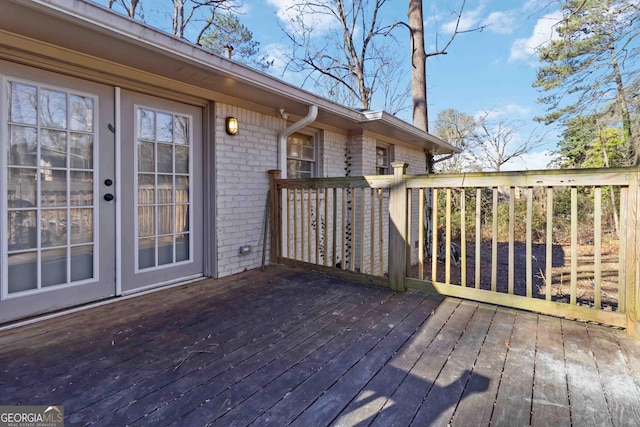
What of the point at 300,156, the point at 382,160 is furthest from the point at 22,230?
the point at 382,160

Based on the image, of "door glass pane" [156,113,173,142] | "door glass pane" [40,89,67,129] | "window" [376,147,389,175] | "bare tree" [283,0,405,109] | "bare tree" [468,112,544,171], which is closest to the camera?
"door glass pane" [40,89,67,129]

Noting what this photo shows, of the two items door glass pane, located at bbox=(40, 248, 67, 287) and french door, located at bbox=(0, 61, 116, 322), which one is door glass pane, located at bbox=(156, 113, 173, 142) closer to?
french door, located at bbox=(0, 61, 116, 322)

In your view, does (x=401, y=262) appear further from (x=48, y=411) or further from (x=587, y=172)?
(x=48, y=411)

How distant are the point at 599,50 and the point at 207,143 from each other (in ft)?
26.9

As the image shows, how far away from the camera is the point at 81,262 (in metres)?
2.74

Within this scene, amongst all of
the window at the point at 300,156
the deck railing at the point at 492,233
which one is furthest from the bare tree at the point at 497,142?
the window at the point at 300,156

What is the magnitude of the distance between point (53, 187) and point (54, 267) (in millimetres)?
635

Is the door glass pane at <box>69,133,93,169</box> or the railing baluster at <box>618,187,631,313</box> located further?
the door glass pane at <box>69,133,93,169</box>

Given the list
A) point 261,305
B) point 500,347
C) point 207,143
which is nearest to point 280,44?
point 207,143

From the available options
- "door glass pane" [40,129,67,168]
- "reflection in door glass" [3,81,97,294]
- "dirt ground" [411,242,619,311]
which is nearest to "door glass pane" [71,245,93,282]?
"reflection in door glass" [3,81,97,294]

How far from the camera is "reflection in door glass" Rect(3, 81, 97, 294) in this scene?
2389mm

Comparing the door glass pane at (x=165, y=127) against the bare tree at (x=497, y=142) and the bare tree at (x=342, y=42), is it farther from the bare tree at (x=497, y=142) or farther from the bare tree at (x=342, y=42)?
the bare tree at (x=497, y=142)

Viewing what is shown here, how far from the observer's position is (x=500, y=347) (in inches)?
79.6

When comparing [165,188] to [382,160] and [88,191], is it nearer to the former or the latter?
[88,191]
